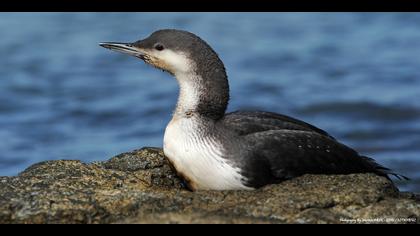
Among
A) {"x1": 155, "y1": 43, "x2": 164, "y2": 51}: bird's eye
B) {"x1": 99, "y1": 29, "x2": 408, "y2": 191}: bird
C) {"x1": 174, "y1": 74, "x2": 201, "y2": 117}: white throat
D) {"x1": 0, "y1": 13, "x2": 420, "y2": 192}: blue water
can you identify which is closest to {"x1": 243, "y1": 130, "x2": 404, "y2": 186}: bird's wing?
{"x1": 99, "y1": 29, "x2": 408, "y2": 191}: bird

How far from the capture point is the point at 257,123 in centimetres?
661

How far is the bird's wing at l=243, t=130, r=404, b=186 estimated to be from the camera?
6195 millimetres

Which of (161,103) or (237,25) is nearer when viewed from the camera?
(161,103)

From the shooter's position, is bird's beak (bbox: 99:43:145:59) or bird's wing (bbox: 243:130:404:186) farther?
bird's beak (bbox: 99:43:145:59)

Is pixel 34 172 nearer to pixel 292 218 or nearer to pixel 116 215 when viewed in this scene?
pixel 116 215

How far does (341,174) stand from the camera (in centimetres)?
638

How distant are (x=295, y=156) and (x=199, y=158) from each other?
25.6 inches

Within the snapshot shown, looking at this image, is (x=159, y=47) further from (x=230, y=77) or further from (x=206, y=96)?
(x=230, y=77)

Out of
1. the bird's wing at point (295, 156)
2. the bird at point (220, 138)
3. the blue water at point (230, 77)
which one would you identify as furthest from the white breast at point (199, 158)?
the blue water at point (230, 77)

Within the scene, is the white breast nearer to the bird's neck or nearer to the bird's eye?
the bird's neck

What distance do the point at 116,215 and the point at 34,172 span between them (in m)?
1.13

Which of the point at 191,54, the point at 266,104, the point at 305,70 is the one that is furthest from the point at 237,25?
the point at 191,54
